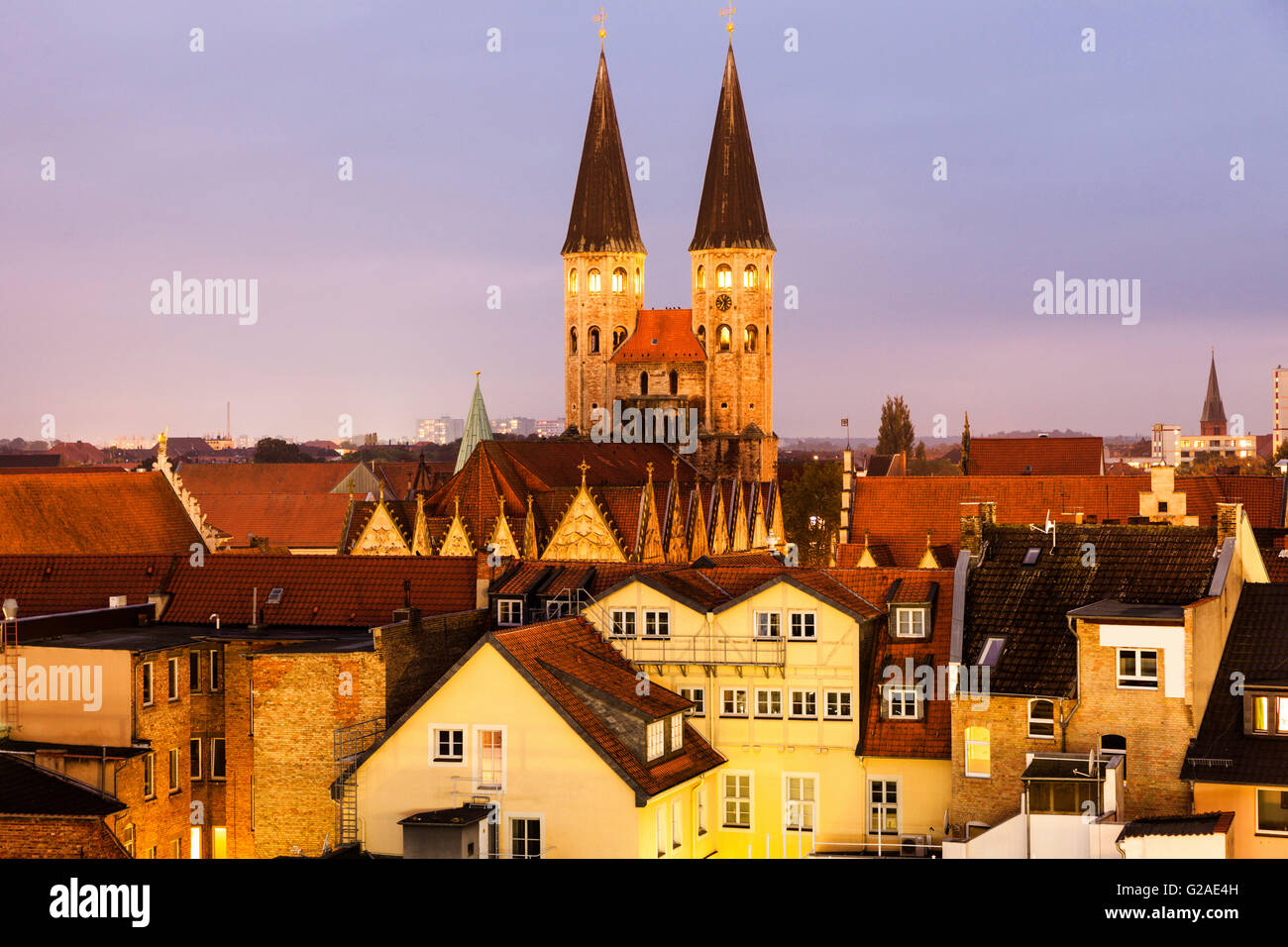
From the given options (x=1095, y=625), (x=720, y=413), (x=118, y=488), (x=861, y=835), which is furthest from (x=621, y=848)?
(x=720, y=413)

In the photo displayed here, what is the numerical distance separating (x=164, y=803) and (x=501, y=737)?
36.5ft

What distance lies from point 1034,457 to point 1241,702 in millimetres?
59406

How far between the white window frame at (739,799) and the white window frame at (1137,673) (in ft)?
29.5

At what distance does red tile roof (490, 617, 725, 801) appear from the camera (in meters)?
32.3

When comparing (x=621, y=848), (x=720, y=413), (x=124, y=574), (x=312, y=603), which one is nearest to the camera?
(x=621, y=848)

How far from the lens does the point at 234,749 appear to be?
132 ft

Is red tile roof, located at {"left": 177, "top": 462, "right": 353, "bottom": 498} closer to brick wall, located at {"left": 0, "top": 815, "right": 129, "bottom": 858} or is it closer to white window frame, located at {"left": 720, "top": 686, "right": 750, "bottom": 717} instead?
white window frame, located at {"left": 720, "top": 686, "right": 750, "bottom": 717}

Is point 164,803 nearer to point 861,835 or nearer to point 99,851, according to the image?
point 99,851

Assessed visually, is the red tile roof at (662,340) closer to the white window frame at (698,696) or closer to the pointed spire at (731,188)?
the pointed spire at (731,188)

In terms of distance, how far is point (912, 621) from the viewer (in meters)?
39.3

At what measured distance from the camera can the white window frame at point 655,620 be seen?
40344 millimetres

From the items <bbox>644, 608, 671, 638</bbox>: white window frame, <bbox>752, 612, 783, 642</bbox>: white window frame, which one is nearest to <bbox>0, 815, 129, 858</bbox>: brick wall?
<bbox>644, 608, 671, 638</bbox>: white window frame

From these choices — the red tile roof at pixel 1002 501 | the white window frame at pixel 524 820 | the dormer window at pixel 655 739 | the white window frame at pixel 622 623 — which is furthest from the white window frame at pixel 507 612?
the red tile roof at pixel 1002 501
